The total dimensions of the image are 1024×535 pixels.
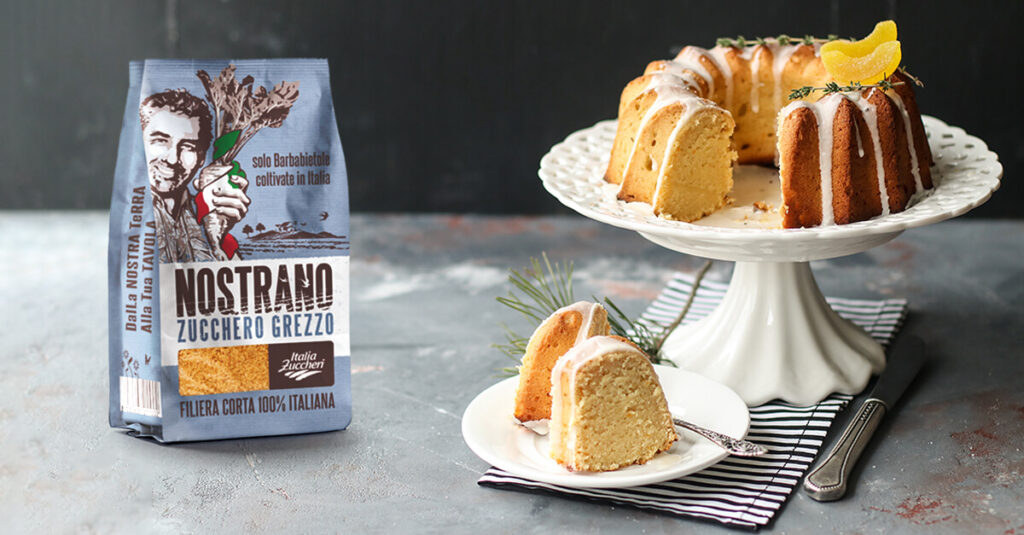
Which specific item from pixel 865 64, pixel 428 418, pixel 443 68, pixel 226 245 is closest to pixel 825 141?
pixel 865 64

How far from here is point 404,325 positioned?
2094 mm

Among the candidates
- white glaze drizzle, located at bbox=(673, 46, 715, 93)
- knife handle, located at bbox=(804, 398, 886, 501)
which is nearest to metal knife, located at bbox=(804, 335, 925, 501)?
knife handle, located at bbox=(804, 398, 886, 501)

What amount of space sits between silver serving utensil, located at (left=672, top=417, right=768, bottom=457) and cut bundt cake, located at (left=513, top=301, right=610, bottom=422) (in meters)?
0.17

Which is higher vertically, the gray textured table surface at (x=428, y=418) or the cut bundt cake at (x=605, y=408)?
the cut bundt cake at (x=605, y=408)

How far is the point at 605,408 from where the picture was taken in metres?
1.34

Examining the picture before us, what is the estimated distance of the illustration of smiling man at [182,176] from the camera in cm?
149

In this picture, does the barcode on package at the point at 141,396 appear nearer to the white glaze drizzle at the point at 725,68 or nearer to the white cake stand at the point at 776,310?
the white cake stand at the point at 776,310

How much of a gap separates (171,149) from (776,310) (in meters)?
0.98

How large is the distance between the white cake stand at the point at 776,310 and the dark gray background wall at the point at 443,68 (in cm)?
88

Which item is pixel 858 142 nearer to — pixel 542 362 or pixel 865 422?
pixel 865 422

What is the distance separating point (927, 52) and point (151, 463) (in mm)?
2089

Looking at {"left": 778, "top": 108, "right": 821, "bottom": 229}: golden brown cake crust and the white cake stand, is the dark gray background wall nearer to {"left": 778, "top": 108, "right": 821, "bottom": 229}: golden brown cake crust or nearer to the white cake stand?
the white cake stand

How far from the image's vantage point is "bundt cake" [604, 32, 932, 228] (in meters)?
1.59

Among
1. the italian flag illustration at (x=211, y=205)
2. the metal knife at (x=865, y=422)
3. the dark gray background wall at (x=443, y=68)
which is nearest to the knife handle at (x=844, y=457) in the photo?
the metal knife at (x=865, y=422)
